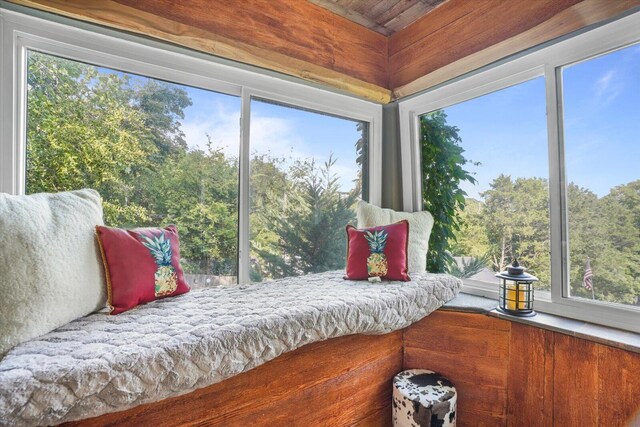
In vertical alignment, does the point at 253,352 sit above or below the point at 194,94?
below

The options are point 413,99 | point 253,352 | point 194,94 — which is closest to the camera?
point 253,352

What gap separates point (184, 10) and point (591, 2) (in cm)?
197

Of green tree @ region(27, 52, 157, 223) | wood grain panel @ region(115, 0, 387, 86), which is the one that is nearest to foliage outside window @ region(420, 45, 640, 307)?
wood grain panel @ region(115, 0, 387, 86)

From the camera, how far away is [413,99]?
2.31 m

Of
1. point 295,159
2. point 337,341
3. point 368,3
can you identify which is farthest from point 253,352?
point 368,3

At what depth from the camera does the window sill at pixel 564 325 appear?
129 cm

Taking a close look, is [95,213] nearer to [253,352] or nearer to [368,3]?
[253,352]

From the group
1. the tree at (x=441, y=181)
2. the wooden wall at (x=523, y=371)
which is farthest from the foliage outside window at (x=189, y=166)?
the wooden wall at (x=523, y=371)

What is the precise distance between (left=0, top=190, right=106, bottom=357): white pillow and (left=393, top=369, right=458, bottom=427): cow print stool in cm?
141

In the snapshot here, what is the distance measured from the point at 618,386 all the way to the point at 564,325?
27 cm

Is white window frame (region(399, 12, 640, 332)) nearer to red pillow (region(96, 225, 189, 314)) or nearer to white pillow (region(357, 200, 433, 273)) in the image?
white pillow (region(357, 200, 433, 273))

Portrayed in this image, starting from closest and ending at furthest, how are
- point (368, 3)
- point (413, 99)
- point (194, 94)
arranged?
point (194, 94)
point (368, 3)
point (413, 99)

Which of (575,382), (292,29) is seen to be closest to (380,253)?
(575,382)

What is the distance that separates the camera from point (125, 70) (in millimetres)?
1547
